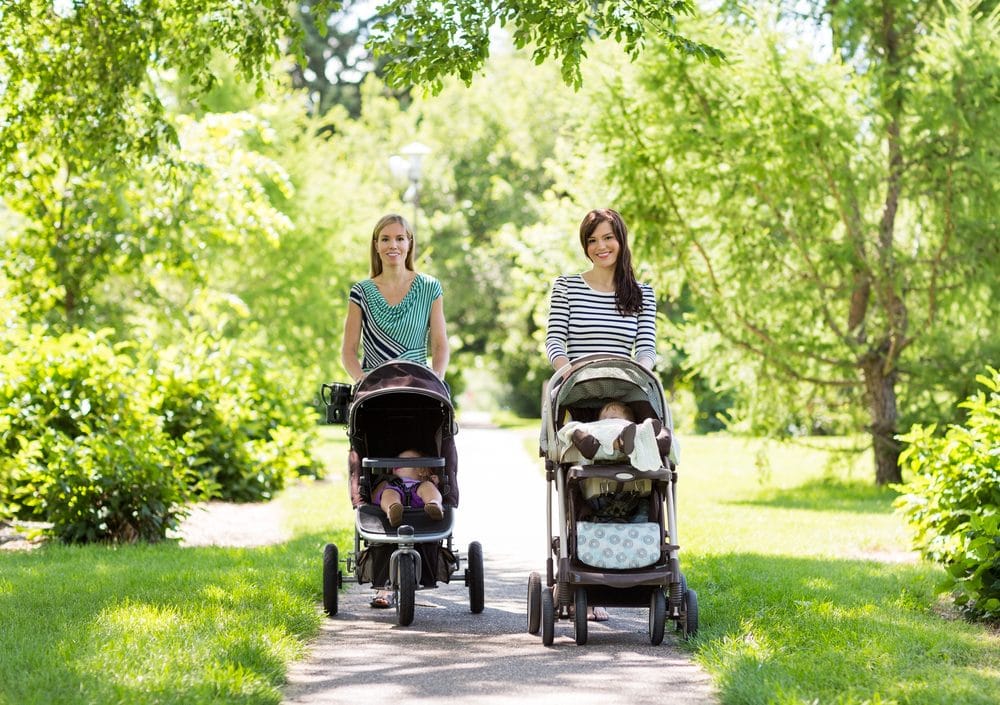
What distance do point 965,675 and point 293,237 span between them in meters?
23.7

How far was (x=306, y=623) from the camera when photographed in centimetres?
737

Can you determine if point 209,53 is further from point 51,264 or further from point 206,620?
point 51,264

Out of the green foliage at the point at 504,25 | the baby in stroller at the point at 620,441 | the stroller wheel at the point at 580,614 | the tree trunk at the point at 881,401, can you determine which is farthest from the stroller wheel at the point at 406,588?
the tree trunk at the point at 881,401

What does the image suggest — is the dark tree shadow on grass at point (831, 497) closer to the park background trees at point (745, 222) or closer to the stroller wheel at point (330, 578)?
the park background trees at point (745, 222)

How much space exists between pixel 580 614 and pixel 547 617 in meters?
0.17

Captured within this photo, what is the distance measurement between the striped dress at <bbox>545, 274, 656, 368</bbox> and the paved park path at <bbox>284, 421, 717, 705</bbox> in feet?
5.15

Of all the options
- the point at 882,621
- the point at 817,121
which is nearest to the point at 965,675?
the point at 882,621

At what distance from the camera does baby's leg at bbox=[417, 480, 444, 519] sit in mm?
7598

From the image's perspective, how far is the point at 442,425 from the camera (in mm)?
7785

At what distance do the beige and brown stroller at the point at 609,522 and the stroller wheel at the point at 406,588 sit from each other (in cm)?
68

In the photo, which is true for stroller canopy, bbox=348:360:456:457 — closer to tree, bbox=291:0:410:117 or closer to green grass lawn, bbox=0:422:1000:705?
green grass lawn, bbox=0:422:1000:705

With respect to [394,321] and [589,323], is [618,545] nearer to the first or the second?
[589,323]

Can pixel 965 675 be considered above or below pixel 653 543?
below

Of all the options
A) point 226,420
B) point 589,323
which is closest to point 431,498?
point 589,323
